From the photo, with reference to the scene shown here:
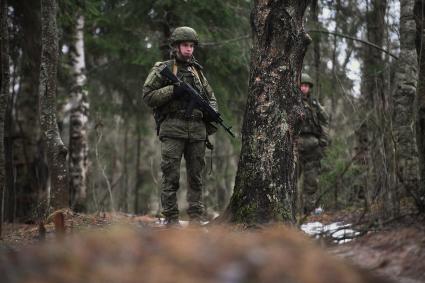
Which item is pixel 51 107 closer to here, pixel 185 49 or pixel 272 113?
pixel 185 49

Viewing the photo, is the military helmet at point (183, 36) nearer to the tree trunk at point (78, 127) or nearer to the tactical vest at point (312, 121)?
the tactical vest at point (312, 121)

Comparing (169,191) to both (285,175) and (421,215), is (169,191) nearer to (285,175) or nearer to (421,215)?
(285,175)

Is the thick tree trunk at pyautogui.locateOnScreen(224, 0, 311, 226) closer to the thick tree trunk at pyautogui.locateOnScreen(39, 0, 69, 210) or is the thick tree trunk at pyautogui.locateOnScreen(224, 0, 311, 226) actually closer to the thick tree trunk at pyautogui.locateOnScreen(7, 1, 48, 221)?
the thick tree trunk at pyautogui.locateOnScreen(39, 0, 69, 210)

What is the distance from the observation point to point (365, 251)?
142 inches

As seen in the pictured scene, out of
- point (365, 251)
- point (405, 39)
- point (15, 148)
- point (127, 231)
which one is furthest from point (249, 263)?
point (15, 148)

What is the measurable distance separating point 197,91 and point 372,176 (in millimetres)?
2382

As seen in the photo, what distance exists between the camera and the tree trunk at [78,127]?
A: 11.8 meters

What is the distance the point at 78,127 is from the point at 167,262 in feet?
33.1

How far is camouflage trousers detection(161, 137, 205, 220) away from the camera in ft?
20.9

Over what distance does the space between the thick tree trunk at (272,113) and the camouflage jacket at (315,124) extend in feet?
15.0

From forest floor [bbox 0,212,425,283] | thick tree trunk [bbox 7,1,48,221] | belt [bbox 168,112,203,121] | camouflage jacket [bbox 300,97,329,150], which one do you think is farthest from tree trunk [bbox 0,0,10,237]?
camouflage jacket [bbox 300,97,329,150]

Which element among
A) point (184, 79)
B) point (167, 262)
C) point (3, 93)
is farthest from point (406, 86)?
point (167, 262)

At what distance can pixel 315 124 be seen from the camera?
10.0 meters

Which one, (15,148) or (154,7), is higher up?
(154,7)
